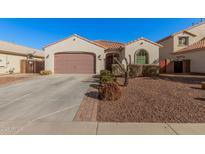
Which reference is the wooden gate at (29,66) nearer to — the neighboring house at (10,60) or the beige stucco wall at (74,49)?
the neighboring house at (10,60)

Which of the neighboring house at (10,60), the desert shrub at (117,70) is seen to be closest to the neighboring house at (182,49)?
the desert shrub at (117,70)

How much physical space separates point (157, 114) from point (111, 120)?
1.61m

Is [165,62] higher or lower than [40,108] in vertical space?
higher

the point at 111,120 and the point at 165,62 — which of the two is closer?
the point at 111,120

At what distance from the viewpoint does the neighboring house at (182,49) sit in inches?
868

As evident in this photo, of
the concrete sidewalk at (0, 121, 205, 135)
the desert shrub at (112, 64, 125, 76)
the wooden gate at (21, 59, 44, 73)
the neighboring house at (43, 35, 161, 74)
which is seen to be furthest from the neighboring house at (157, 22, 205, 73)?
the wooden gate at (21, 59, 44, 73)

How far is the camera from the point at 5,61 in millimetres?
20609

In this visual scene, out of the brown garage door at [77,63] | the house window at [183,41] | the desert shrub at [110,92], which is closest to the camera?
the desert shrub at [110,92]

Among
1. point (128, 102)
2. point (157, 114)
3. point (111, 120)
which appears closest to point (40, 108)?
point (111, 120)

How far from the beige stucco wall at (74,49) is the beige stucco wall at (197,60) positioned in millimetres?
12631

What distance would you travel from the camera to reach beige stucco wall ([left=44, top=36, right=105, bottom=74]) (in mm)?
21062

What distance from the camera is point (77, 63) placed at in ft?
70.1
